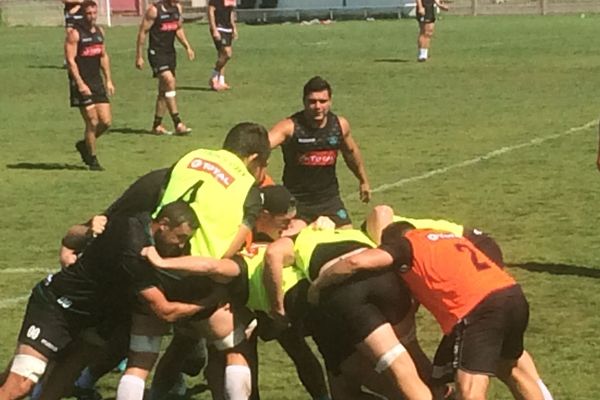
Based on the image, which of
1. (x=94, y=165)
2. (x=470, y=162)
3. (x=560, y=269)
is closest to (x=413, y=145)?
(x=470, y=162)

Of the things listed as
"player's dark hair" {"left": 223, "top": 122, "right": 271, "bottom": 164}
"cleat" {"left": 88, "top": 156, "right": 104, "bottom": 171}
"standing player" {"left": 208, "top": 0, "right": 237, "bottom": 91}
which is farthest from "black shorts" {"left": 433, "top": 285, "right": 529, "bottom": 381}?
"standing player" {"left": 208, "top": 0, "right": 237, "bottom": 91}

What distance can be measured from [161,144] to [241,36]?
24390 mm

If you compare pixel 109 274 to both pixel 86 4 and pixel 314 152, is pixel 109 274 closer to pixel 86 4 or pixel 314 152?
pixel 314 152

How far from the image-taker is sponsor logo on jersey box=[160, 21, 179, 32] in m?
21.7

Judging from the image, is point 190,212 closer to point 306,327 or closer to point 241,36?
point 306,327

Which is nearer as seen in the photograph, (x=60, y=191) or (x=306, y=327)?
(x=306, y=327)

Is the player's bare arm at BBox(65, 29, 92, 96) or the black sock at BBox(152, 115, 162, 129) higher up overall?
the player's bare arm at BBox(65, 29, 92, 96)

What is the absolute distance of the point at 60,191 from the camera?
53.1 feet

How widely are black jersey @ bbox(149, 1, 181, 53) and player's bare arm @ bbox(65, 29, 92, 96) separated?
12.6 ft

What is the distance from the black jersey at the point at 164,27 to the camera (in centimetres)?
Answer: 2145

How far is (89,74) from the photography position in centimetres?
1761

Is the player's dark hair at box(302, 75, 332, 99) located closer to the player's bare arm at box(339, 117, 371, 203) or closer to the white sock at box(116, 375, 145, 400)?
the player's bare arm at box(339, 117, 371, 203)

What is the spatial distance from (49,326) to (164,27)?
14.6 m

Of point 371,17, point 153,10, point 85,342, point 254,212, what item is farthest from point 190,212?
point 371,17
